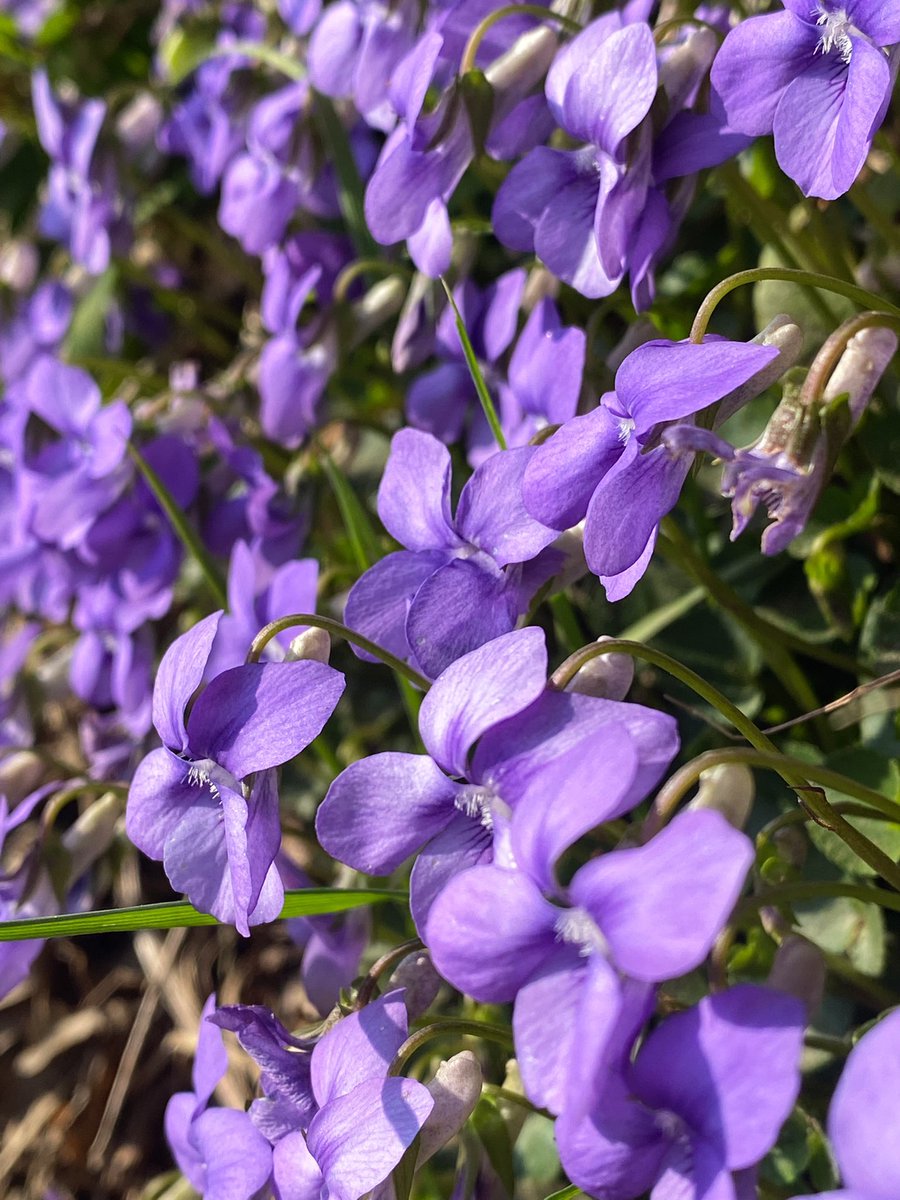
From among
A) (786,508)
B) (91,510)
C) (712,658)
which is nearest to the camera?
(786,508)

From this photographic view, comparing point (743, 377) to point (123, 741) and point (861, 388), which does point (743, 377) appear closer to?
point (861, 388)

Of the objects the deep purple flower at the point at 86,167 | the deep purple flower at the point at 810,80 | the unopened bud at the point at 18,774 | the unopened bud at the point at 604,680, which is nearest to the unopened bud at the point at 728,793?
the unopened bud at the point at 604,680

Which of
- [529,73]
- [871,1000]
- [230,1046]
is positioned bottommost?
[230,1046]

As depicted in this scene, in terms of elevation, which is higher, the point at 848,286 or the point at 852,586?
the point at 848,286

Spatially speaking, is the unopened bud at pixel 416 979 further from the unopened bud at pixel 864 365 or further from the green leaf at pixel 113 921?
the unopened bud at pixel 864 365

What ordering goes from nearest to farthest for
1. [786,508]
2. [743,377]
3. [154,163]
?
1. [743,377]
2. [786,508]
3. [154,163]

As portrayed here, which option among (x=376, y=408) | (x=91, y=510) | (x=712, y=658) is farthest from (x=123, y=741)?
(x=712, y=658)

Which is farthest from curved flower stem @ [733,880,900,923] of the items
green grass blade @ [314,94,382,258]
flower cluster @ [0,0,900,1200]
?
green grass blade @ [314,94,382,258]
